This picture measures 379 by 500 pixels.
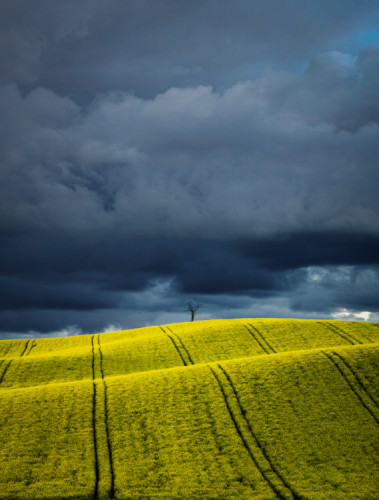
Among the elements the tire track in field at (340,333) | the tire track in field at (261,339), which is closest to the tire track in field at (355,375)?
the tire track in field at (261,339)

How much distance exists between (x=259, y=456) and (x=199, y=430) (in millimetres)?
3857

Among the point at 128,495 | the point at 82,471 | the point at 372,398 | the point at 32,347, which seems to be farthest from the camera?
the point at 32,347

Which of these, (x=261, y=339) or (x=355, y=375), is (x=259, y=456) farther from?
(x=261, y=339)

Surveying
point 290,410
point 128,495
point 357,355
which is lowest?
point 128,495

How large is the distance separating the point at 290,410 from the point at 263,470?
5.93 m

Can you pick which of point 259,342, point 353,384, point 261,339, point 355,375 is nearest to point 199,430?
point 353,384

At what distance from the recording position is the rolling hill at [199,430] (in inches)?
888

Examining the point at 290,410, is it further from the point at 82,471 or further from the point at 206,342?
the point at 206,342

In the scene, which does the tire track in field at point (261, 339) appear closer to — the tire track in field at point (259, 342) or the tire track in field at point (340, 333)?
the tire track in field at point (259, 342)

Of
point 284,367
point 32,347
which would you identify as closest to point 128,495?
point 284,367

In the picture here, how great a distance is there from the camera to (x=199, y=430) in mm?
26938

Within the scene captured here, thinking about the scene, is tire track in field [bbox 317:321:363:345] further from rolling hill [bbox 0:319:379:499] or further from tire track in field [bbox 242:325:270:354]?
tire track in field [bbox 242:325:270:354]

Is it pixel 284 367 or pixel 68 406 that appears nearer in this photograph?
pixel 68 406

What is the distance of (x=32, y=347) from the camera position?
5447 centimetres
